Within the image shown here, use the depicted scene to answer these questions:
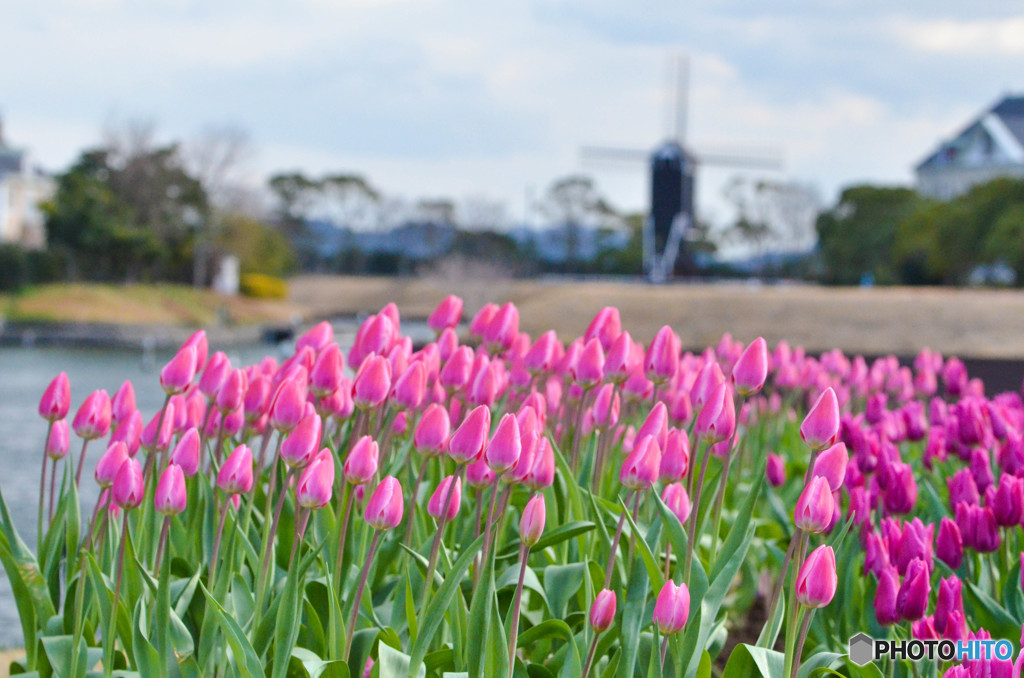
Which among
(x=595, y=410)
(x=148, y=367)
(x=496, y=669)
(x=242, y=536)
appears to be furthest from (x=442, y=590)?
(x=148, y=367)

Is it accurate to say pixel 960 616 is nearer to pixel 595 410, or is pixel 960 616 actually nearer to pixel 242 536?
pixel 595 410

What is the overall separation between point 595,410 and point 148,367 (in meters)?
26.8

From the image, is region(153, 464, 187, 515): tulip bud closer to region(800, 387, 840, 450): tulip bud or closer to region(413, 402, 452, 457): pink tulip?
region(413, 402, 452, 457): pink tulip

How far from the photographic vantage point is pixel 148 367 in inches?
1080

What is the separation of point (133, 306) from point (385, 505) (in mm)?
43399

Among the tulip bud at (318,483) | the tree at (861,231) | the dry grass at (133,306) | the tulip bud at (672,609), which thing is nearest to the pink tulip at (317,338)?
the tulip bud at (318,483)

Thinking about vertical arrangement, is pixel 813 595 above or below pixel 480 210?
below

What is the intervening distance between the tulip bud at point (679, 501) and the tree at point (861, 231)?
156 ft

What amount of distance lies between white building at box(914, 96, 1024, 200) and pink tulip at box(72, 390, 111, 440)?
66554 millimetres

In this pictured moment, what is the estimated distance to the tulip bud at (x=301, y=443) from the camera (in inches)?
79.7

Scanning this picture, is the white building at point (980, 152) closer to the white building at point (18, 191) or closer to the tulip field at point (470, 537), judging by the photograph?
the white building at point (18, 191)

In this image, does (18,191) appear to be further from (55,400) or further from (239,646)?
(239,646)

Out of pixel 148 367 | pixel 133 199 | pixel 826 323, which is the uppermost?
pixel 133 199

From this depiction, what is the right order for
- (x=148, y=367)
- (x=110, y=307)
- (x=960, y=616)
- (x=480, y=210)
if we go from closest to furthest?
(x=960, y=616) → (x=148, y=367) → (x=110, y=307) → (x=480, y=210)
